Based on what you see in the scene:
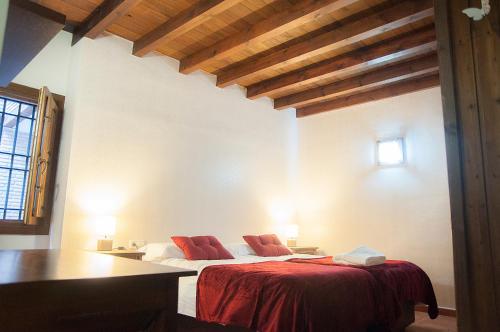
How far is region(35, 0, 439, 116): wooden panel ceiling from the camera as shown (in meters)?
3.36

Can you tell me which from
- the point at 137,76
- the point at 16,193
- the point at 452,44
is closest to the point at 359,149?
the point at 137,76

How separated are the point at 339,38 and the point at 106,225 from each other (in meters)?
2.99

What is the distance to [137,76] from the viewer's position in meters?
4.21

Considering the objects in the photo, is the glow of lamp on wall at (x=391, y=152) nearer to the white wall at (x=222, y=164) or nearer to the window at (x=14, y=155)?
the white wall at (x=222, y=164)

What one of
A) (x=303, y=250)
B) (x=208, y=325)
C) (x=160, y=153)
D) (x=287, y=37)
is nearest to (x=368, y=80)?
(x=287, y=37)

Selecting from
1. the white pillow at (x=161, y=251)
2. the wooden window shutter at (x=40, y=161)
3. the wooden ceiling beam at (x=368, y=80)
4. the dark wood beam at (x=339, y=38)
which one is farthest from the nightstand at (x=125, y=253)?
the wooden ceiling beam at (x=368, y=80)

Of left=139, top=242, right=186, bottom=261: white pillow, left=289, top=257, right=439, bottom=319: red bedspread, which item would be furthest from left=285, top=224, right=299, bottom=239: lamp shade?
left=139, top=242, right=186, bottom=261: white pillow

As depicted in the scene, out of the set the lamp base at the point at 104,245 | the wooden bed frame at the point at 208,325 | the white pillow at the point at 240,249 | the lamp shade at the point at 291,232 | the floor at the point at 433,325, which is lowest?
the floor at the point at 433,325

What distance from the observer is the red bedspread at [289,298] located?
7.60 ft

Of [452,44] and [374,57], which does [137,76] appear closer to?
[374,57]

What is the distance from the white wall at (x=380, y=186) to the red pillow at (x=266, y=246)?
118 cm

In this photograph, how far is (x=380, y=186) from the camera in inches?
201

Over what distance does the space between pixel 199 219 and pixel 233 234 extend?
60 centimetres

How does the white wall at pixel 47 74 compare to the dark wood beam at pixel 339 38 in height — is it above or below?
below
